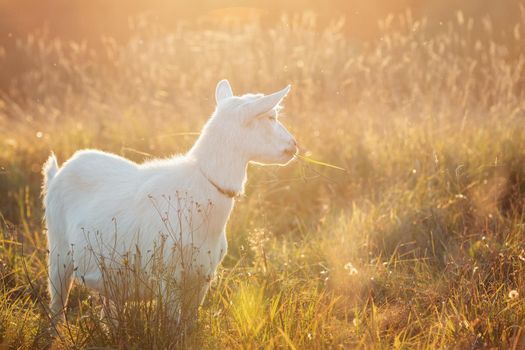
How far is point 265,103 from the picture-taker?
146 inches

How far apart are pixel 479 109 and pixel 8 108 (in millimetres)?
10263

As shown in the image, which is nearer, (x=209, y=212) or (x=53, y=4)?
(x=209, y=212)

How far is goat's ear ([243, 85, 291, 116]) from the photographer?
12.1 feet

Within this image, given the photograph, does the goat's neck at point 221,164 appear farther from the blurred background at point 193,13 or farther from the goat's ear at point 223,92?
the blurred background at point 193,13

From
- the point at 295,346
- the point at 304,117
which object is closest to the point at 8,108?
the point at 304,117

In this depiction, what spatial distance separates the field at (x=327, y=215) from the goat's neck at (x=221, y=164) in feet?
1.50

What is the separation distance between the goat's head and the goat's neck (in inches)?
2.0

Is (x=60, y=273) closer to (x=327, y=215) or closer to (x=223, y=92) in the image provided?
(x=223, y=92)

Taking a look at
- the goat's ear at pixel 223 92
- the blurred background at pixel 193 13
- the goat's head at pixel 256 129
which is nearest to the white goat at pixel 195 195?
the goat's head at pixel 256 129

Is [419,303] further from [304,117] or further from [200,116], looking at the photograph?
[200,116]

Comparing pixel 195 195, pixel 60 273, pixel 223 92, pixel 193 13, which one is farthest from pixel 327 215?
pixel 193 13

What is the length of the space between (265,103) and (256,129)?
0.67 ft

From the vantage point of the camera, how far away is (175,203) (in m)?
3.76

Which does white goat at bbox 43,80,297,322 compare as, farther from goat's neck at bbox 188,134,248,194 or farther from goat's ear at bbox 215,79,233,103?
goat's ear at bbox 215,79,233,103
